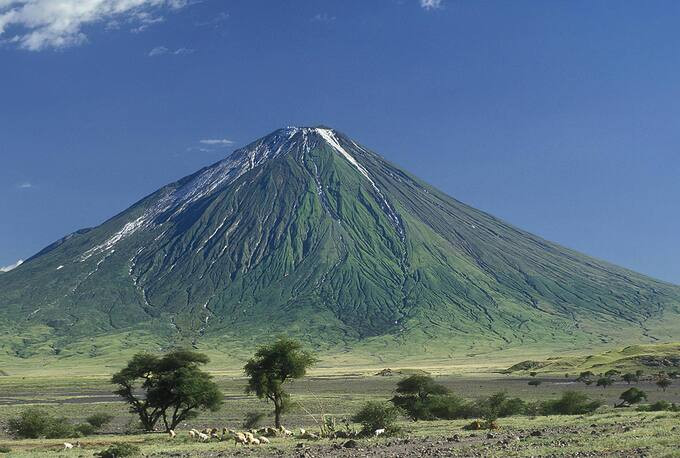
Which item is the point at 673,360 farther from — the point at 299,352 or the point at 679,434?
the point at 679,434

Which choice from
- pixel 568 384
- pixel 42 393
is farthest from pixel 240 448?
pixel 42 393

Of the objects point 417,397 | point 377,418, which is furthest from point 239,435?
point 417,397

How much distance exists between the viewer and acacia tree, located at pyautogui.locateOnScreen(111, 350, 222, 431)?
156 feet

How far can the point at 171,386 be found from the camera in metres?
47.8

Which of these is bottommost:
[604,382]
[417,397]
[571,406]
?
[604,382]

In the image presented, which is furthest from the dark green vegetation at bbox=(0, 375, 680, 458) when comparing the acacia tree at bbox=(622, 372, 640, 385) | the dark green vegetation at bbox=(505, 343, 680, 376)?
the dark green vegetation at bbox=(505, 343, 680, 376)

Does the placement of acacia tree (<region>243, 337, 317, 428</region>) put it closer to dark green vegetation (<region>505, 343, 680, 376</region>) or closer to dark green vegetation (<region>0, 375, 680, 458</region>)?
dark green vegetation (<region>0, 375, 680, 458</region>)

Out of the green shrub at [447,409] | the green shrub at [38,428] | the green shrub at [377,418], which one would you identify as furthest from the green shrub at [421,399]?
the green shrub at [38,428]

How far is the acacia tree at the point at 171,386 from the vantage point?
1877 inches

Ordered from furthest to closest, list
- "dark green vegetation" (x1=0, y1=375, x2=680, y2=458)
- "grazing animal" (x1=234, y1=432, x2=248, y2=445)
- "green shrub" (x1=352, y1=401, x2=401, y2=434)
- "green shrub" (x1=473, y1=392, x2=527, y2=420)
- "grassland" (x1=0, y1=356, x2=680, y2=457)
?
1. "green shrub" (x1=473, y1=392, x2=527, y2=420)
2. "green shrub" (x1=352, y1=401, x2=401, y2=434)
3. "grazing animal" (x1=234, y1=432, x2=248, y2=445)
4. "dark green vegetation" (x1=0, y1=375, x2=680, y2=458)
5. "grassland" (x1=0, y1=356, x2=680, y2=457)

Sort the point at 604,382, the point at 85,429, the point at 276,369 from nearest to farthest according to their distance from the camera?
the point at 85,429 → the point at 276,369 → the point at 604,382

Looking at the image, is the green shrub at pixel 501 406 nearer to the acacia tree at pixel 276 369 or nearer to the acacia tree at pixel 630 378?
the acacia tree at pixel 276 369

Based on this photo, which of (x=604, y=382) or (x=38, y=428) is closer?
(x=38, y=428)

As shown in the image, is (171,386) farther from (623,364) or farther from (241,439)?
(623,364)
